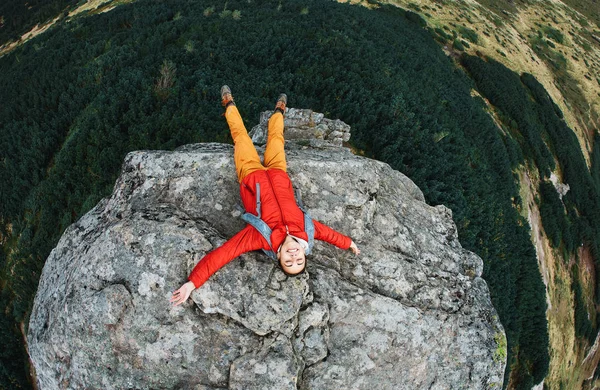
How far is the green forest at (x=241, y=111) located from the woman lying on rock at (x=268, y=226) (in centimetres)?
570

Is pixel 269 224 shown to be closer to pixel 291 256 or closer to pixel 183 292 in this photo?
pixel 291 256

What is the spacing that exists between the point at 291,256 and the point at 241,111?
356 inches

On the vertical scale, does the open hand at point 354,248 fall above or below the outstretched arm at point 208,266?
below

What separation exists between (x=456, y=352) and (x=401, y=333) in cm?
124

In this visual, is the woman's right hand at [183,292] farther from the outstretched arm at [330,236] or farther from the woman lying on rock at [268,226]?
the outstretched arm at [330,236]

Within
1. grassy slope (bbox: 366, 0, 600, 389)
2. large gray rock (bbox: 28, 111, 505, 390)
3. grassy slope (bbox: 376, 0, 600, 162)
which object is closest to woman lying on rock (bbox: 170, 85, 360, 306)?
large gray rock (bbox: 28, 111, 505, 390)

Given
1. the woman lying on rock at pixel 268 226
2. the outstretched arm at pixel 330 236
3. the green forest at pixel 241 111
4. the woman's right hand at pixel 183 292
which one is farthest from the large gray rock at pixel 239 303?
the green forest at pixel 241 111

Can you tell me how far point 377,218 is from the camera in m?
6.86

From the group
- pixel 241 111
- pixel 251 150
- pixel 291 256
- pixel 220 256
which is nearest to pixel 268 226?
pixel 291 256

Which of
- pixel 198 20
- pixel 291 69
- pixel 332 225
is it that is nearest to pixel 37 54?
pixel 198 20

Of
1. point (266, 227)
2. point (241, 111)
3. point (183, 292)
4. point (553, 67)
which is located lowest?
point (553, 67)

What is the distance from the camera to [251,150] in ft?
21.2

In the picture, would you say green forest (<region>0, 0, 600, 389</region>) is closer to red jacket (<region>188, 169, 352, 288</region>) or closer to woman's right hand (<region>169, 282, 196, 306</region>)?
red jacket (<region>188, 169, 352, 288</region>)

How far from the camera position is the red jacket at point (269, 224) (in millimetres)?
4953
